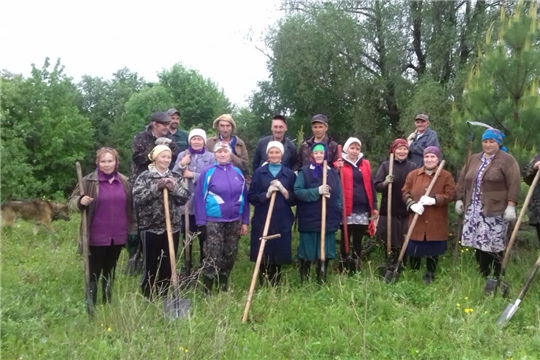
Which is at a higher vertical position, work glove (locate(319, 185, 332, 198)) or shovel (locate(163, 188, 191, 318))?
work glove (locate(319, 185, 332, 198))

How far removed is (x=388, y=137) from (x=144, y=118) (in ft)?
63.6

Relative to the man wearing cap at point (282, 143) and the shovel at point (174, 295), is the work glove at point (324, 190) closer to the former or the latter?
the man wearing cap at point (282, 143)

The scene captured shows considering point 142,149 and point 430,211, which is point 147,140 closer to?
point 142,149

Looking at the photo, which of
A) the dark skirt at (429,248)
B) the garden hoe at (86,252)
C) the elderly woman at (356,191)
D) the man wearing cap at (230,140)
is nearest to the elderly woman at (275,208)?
the man wearing cap at (230,140)

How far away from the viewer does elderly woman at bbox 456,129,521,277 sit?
16.6 ft

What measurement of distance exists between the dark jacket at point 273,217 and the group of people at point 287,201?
11 millimetres

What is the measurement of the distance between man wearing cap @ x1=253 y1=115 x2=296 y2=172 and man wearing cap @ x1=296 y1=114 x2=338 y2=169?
11 cm

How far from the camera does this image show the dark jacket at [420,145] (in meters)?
6.14

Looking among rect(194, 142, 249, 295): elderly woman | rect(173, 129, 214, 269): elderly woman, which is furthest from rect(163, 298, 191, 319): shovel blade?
rect(173, 129, 214, 269): elderly woman

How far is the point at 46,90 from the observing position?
25.2m

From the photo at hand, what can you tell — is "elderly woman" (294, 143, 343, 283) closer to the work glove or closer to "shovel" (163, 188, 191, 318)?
the work glove

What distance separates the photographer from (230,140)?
6.24 m

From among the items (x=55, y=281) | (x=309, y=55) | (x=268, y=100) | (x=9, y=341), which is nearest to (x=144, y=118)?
(x=268, y=100)

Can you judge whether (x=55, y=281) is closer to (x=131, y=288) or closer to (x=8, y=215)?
(x=131, y=288)
